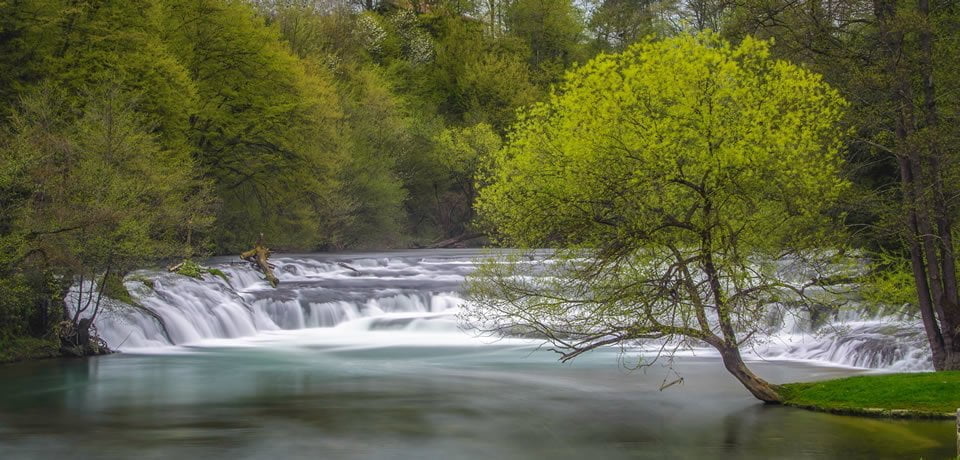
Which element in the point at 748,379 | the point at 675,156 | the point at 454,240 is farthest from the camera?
the point at 454,240

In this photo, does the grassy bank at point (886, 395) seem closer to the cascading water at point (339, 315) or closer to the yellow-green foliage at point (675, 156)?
the cascading water at point (339, 315)

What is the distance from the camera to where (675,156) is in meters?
17.2

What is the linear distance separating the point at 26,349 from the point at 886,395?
68.4 feet

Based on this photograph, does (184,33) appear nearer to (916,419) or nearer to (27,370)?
(27,370)

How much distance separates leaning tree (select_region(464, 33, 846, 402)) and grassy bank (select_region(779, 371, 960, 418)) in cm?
233

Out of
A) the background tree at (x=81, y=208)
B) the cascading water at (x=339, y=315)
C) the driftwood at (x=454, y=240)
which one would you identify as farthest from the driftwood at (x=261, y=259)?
the driftwood at (x=454, y=240)

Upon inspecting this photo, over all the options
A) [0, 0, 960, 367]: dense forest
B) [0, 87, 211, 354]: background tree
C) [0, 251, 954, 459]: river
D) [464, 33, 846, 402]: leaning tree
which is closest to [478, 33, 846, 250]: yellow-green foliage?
[464, 33, 846, 402]: leaning tree

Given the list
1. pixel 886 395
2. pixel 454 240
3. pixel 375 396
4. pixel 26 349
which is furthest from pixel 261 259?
pixel 454 240

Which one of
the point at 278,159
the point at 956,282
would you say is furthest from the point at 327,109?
the point at 956,282

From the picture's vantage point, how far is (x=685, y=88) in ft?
56.7

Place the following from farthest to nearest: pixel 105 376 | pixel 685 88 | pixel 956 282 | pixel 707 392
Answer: pixel 105 376, pixel 707 392, pixel 956 282, pixel 685 88

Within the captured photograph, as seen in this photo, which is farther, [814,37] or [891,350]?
[891,350]

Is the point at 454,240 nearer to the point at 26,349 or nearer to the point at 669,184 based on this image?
the point at 26,349

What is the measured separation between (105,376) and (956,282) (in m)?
19.0
